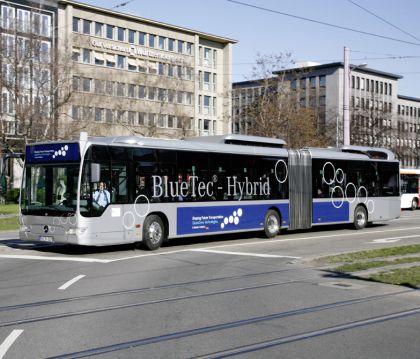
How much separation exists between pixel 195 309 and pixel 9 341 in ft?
9.06

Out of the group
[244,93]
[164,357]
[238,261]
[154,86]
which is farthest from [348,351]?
[244,93]

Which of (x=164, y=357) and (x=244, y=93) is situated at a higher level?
(x=244, y=93)

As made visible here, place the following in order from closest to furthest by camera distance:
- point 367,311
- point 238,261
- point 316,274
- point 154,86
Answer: point 367,311, point 316,274, point 238,261, point 154,86

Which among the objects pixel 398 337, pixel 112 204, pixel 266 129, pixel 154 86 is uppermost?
pixel 154 86

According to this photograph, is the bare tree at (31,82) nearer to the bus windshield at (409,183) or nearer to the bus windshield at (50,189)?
the bus windshield at (409,183)

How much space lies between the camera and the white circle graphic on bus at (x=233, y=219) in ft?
64.5

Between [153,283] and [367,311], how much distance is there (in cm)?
390

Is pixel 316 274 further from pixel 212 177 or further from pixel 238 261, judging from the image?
pixel 212 177

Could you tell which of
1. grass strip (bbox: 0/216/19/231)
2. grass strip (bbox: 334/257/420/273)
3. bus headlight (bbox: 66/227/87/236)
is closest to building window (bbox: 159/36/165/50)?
grass strip (bbox: 0/216/19/231)

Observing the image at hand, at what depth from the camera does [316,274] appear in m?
12.8

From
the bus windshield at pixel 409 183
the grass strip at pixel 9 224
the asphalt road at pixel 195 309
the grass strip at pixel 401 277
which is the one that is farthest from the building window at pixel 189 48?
the grass strip at pixel 401 277

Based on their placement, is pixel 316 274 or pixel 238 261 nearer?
pixel 316 274

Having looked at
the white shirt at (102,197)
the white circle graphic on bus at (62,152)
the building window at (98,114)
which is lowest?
the white shirt at (102,197)

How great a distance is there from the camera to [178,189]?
18.2 metres
